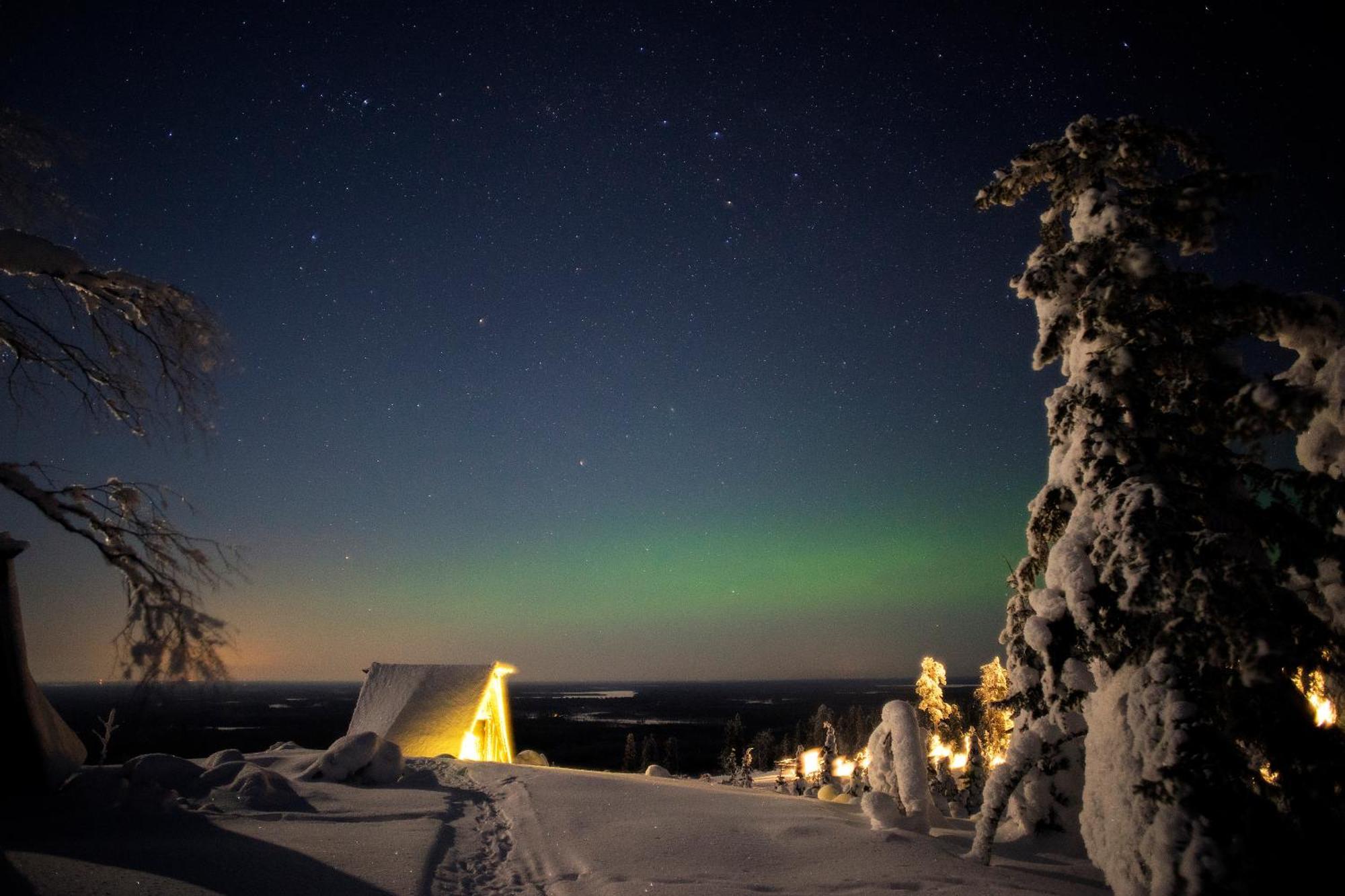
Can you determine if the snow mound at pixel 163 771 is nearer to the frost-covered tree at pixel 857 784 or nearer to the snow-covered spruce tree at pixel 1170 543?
the snow-covered spruce tree at pixel 1170 543

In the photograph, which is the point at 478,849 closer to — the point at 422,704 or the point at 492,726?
the point at 422,704

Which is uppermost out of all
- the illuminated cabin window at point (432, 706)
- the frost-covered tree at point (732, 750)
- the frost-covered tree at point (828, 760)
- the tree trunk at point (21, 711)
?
the tree trunk at point (21, 711)

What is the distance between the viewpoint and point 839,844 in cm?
805

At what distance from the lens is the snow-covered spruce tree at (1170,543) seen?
476 cm

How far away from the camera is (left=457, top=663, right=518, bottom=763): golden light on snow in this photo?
2145 centimetres

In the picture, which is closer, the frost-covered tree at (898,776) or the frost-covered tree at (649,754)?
the frost-covered tree at (898,776)

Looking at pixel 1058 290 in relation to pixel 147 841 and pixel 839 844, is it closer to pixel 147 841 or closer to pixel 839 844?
pixel 839 844

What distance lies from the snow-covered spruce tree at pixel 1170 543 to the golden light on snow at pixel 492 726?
17.8 meters

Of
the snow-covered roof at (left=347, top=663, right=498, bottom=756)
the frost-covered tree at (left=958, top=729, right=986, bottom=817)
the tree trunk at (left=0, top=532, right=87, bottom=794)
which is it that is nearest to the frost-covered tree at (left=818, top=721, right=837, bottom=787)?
the frost-covered tree at (left=958, top=729, right=986, bottom=817)

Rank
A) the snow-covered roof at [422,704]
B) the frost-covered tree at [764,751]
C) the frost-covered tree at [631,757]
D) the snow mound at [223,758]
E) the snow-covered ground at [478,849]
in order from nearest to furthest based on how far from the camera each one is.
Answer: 1. the snow-covered ground at [478,849]
2. the snow mound at [223,758]
3. the snow-covered roof at [422,704]
4. the frost-covered tree at [631,757]
5. the frost-covered tree at [764,751]

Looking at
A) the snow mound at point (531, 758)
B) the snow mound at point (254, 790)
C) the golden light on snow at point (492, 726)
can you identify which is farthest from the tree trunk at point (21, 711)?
the snow mound at point (531, 758)

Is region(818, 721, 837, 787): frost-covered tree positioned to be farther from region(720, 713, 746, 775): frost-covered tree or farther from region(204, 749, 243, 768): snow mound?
region(204, 749, 243, 768): snow mound

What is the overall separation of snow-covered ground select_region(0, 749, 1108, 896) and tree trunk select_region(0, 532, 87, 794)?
13.2 inches

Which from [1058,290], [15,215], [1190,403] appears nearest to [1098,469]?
[1190,403]
